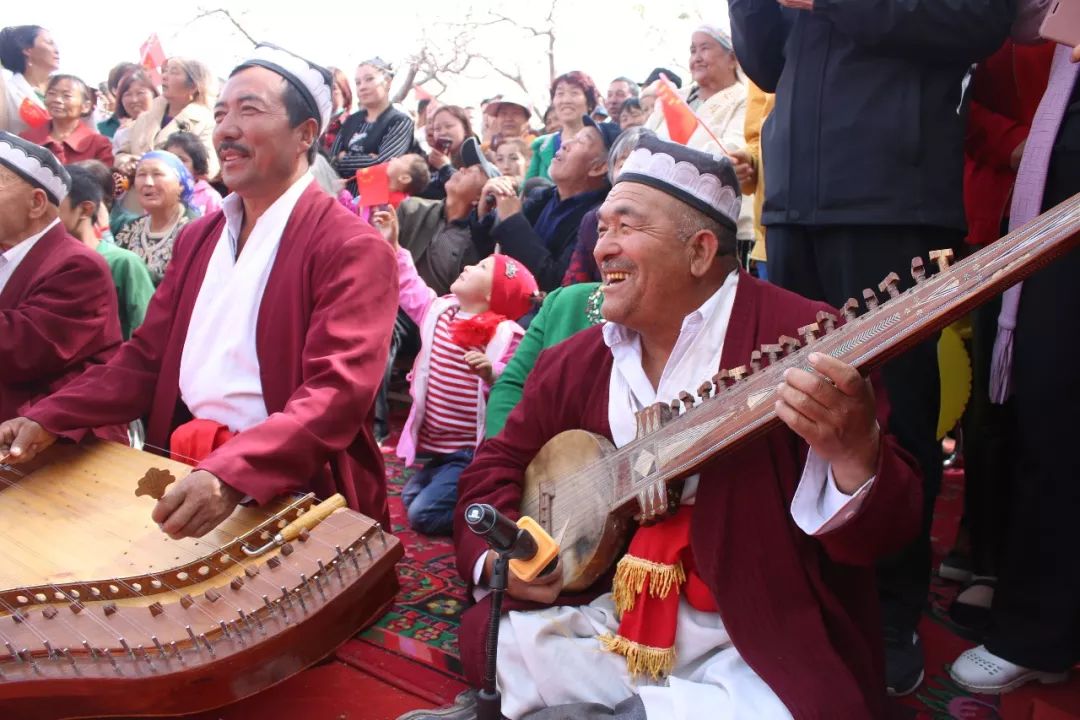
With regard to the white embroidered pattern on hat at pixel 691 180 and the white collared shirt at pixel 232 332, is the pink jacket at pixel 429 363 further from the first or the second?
the white embroidered pattern on hat at pixel 691 180

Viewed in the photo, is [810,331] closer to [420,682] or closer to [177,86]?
[420,682]

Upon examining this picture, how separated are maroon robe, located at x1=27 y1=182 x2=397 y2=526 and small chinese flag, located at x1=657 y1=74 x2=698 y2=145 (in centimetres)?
102

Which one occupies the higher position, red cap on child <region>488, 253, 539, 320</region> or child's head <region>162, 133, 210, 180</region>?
child's head <region>162, 133, 210, 180</region>

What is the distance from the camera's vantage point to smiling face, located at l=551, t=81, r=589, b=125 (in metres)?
6.04

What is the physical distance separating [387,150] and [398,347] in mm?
1732

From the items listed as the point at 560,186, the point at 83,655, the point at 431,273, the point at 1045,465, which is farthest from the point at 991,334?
the point at 431,273

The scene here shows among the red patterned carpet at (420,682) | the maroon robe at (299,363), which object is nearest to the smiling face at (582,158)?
the maroon robe at (299,363)

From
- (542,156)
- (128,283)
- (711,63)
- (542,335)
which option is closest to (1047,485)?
(542,335)

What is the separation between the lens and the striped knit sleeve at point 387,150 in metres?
6.48

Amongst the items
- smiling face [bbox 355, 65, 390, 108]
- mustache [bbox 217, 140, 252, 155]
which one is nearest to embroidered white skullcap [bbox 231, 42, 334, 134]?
mustache [bbox 217, 140, 252, 155]

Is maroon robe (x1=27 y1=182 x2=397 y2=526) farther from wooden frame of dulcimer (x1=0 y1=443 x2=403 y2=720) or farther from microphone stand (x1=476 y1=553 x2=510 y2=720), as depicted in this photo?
microphone stand (x1=476 y1=553 x2=510 y2=720)

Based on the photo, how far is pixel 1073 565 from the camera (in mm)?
2285

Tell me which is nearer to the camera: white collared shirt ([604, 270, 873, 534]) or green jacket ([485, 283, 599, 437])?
white collared shirt ([604, 270, 873, 534])

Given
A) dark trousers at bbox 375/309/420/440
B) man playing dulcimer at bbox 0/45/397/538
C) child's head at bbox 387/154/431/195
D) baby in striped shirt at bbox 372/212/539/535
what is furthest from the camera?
child's head at bbox 387/154/431/195
